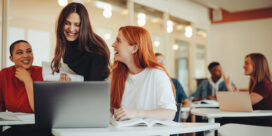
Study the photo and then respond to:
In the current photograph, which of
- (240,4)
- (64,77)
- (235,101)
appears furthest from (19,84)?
(240,4)

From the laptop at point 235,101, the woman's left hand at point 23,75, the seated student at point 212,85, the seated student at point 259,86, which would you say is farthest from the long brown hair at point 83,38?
the seated student at point 212,85

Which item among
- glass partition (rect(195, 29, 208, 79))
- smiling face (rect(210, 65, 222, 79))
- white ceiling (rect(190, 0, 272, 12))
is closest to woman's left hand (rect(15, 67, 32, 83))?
smiling face (rect(210, 65, 222, 79))

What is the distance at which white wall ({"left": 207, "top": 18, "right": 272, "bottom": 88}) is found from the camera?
8.21 metres

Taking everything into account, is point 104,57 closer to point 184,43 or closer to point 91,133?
point 91,133

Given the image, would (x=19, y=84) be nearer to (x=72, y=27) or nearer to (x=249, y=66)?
(x=72, y=27)

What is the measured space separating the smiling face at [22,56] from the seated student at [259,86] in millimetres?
2330

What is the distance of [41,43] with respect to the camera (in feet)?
14.1

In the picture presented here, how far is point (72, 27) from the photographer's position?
2.09m

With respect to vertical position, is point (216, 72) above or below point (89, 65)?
below

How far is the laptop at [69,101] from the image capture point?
4.28 ft

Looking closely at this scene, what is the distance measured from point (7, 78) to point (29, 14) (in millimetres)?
1888

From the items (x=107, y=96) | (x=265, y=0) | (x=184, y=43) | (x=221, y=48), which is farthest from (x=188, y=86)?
(x=107, y=96)

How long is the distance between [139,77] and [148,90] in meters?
0.12

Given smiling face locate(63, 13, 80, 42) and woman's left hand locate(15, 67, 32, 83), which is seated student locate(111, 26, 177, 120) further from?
woman's left hand locate(15, 67, 32, 83)
